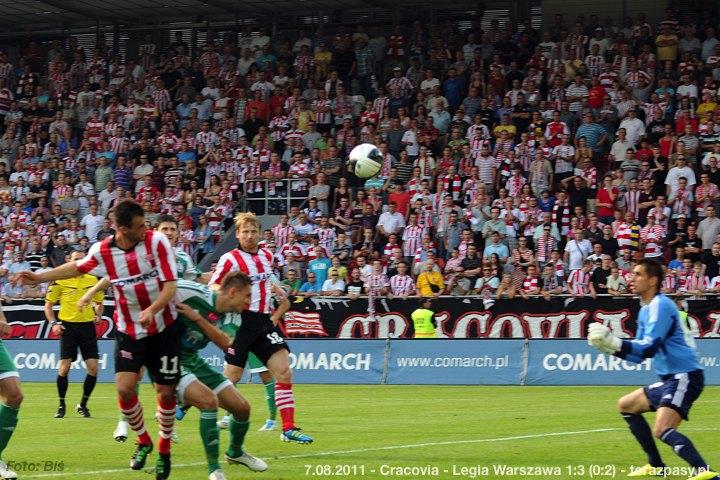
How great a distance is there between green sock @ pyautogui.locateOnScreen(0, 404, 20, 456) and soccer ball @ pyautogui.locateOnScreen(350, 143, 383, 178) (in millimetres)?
14023

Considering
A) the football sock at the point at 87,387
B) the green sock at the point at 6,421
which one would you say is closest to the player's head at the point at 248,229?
the green sock at the point at 6,421

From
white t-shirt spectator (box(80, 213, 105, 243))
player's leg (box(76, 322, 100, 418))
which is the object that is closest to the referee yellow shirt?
player's leg (box(76, 322, 100, 418))

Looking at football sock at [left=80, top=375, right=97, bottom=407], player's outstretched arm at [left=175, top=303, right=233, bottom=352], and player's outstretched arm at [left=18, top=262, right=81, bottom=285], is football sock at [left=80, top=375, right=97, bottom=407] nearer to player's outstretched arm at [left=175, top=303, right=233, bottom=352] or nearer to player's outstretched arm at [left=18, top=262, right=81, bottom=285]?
player's outstretched arm at [left=18, top=262, right=81, bottom=285]

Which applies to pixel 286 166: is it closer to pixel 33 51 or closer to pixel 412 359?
pixel 412 359

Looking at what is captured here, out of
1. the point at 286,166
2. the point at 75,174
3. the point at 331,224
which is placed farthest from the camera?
the point at 75,174

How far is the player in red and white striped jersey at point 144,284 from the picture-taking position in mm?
10109

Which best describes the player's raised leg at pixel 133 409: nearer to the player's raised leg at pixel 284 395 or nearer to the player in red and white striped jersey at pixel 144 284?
the player in red and white striped jersey at pixel 144 284

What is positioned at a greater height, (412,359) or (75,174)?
(75,174)

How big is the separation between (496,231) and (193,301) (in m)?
18.7

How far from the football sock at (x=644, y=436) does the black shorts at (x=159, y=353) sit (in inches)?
147

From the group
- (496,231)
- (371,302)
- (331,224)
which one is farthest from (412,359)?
(331,224)

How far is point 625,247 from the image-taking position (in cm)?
2661

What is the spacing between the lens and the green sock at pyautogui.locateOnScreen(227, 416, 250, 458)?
11000 millimetres

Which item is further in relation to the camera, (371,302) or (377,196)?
(377,196)
